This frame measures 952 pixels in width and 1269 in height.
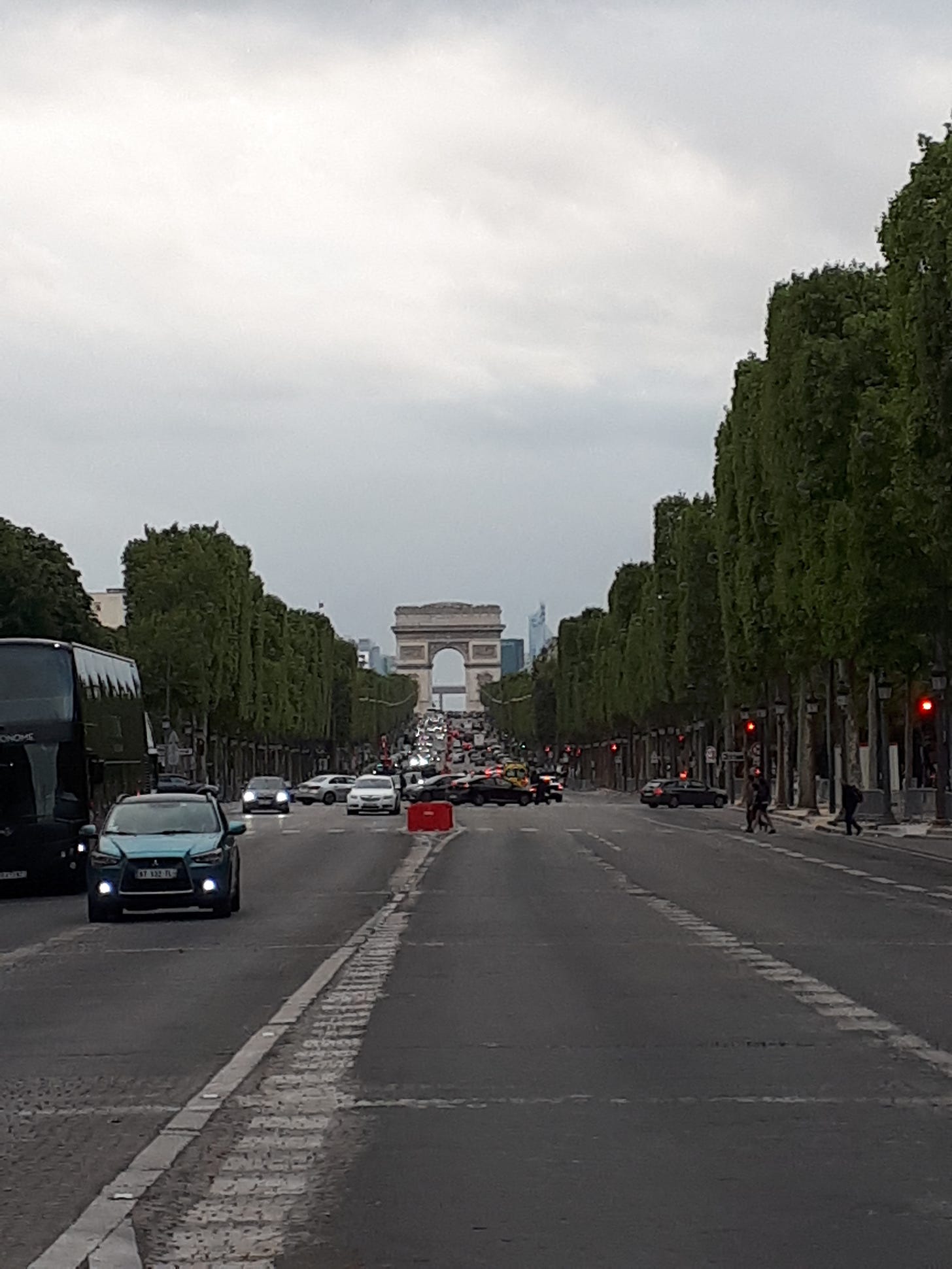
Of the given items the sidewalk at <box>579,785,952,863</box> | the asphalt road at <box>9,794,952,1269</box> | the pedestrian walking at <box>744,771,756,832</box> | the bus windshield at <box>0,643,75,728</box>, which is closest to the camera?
the asphalt road at <box>9,794,952,1269</box>

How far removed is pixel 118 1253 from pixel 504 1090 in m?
4.35

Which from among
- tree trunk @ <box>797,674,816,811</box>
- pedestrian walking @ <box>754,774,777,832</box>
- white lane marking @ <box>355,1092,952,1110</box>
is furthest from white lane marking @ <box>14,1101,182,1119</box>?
tree trunk @ <box>797,674,816,811</box>

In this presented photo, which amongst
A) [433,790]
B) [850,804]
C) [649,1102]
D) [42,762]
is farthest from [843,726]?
[649,1102]

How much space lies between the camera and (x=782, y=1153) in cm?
1002

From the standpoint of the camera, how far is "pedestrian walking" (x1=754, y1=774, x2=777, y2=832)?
6281cm

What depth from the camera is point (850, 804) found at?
61375mm

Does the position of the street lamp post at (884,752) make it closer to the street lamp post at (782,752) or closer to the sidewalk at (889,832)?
the sidewalk at (889,832)

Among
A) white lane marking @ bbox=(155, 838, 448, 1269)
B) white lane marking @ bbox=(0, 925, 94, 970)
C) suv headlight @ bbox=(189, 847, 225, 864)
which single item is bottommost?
white lane marking @ bbox=(155, 838, 448, 1269)

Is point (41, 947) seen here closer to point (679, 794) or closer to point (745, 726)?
point (679, 794)

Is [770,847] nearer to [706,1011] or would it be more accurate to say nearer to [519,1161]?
[706,1011]

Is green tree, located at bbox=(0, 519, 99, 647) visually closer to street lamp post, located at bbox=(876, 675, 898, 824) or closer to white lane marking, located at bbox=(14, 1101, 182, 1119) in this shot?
street lamp post, located at bbox=(876, 675, 898, 824)

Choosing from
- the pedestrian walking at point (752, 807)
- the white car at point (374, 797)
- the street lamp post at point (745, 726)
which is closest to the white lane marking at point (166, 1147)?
the pedestrian walking at point (752, 807)

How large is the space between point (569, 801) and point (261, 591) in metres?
23.1

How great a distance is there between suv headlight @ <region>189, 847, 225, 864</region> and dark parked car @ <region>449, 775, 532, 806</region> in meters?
70.9
